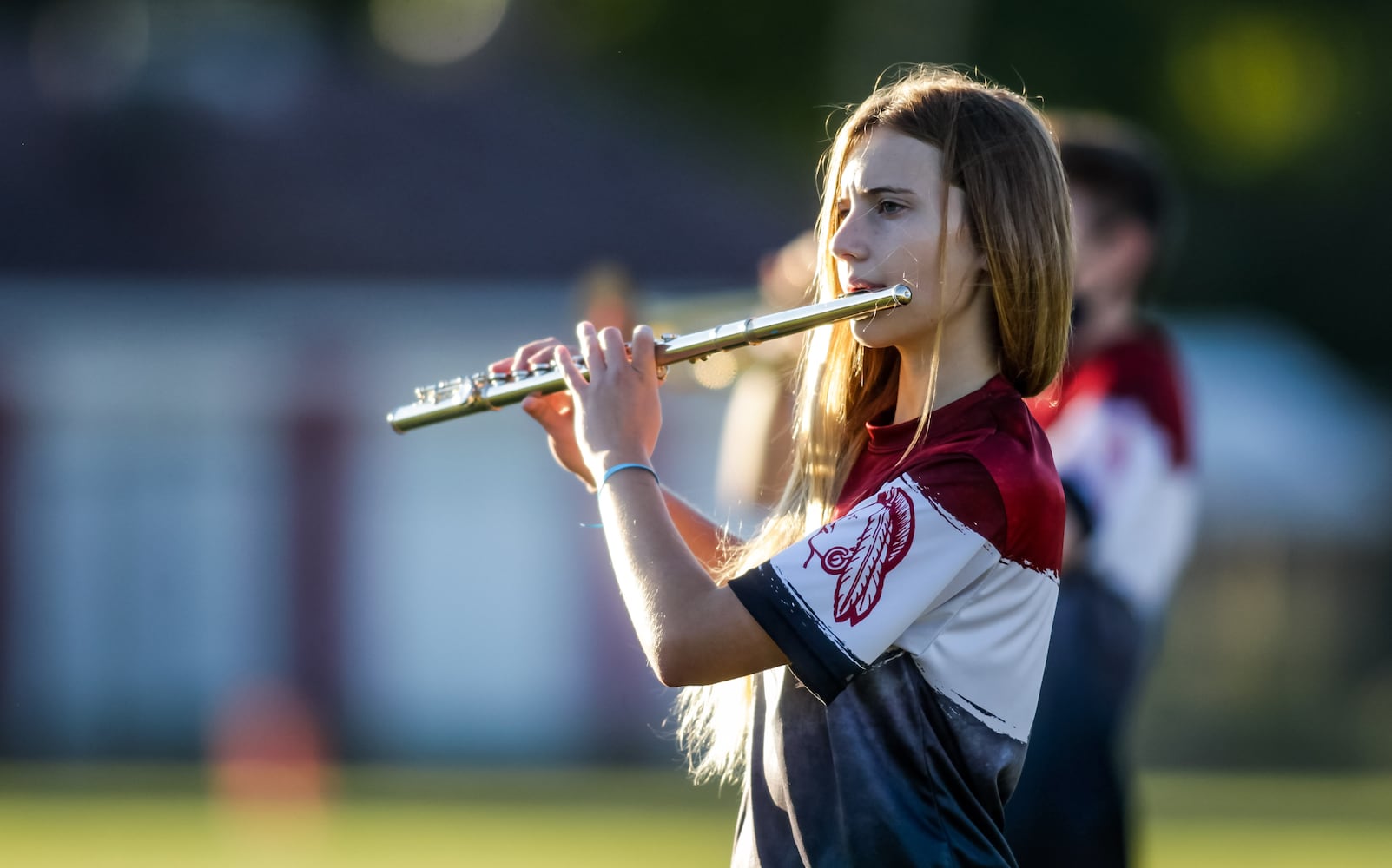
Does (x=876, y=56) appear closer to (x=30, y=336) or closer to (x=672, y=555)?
→ (x=30, y=336)

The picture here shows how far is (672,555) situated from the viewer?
2.73 m

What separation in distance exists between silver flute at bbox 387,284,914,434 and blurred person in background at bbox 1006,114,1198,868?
47.2 inches

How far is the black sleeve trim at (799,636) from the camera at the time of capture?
104 inches

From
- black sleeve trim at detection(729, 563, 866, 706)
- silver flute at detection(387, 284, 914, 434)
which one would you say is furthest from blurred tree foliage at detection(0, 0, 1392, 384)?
black sleeve trim at detection(729, 563, 866, 706)

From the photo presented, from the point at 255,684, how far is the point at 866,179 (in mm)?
14023

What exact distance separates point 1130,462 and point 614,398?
2100mm

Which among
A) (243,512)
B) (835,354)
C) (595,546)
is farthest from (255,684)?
(835,354)

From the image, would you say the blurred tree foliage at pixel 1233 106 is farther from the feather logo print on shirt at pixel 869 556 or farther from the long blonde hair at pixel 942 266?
the feather logo print on shirt at pixel 869 556

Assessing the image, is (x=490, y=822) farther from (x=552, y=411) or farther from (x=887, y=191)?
(x=887, y=191)

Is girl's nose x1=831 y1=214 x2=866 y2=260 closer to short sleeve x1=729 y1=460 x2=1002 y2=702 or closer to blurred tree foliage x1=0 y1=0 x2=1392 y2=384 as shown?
short sleeve x1=729 y1=460 x2=1002 y2=702

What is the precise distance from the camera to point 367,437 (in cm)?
1619

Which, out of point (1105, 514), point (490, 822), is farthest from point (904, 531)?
point (490, 822)

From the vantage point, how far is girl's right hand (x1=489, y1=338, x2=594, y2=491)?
3.30 m

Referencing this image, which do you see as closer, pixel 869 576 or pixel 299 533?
pixel 869 576
